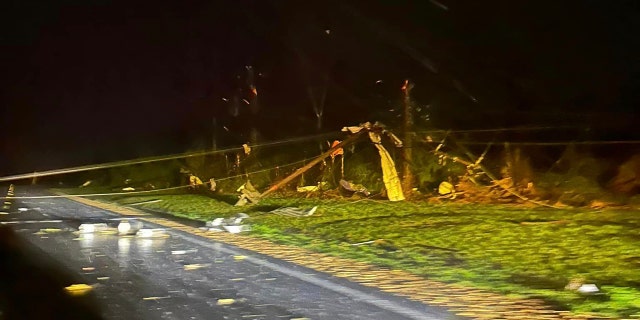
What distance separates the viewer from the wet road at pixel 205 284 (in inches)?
267

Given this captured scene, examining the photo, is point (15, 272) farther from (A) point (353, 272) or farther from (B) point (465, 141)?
(B) point (465, 141)

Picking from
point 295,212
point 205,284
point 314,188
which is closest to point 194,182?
point 314,188

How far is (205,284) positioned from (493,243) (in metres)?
5.11

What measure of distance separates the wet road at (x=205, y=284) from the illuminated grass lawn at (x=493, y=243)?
1.41 m

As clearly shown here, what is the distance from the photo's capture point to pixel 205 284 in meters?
8.24

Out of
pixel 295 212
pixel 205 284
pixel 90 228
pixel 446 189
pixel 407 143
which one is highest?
pixel 407 143

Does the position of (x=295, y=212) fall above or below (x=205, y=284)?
above

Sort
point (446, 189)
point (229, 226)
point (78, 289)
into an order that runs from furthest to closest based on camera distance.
→ 1. point (446, 189)
2. point (229, 226)
3. point (78, 289)

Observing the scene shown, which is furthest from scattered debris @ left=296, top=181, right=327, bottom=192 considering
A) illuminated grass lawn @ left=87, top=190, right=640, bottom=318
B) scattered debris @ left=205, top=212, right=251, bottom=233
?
scattered debris @ left=205, top=212, right=251, bottom=233

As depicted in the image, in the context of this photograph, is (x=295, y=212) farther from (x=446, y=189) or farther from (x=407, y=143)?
A: (x=446, y=189)

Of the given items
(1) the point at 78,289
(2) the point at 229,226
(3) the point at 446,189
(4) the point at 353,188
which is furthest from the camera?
(4) the point at 353,188

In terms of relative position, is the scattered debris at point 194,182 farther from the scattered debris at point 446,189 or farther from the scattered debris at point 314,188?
the scattered debris at point 446,189

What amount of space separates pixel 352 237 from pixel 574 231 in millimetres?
3753

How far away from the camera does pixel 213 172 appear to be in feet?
101
